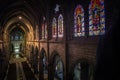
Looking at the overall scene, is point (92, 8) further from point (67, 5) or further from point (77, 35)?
point (67, 5)

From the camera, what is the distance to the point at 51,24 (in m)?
14.0

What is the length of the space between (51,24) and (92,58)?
7.58 meters

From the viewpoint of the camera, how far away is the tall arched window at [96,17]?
6836 mm

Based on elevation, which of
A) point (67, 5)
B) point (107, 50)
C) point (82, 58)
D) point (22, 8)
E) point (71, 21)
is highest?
point (22, 8)

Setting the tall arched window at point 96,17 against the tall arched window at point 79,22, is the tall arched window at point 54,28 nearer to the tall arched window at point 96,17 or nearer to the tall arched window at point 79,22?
the tall arched window at point 79,22

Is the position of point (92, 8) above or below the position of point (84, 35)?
above

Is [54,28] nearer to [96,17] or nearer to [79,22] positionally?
[79,22]

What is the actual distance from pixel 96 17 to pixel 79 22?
1699 millimetres

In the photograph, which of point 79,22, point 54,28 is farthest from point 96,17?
point 54,28

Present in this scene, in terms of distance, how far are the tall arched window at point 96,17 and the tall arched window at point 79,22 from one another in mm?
860

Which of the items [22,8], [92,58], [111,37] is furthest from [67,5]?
[22,8]

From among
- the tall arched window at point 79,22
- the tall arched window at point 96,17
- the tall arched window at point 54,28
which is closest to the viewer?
the tall arched window at point 96,17

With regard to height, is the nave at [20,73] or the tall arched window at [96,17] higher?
Result: the tall arched window at [96,17]

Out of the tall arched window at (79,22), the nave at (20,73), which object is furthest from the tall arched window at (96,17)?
the nave at (20,73)
